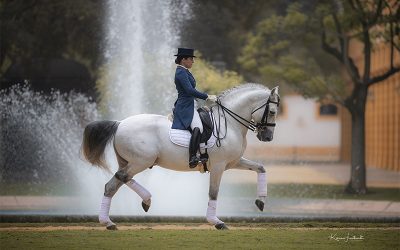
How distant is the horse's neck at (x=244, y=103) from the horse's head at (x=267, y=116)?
0.37 ft

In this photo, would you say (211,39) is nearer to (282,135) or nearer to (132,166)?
(282,135)

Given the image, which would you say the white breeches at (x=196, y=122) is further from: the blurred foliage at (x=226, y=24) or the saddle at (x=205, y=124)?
the blurred foliage at (x=226, y=24)

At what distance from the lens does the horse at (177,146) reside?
625 inches

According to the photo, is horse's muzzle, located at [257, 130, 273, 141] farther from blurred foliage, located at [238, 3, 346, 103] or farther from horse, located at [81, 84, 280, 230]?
blurred foliage, located at [238, 3, 346, 103]

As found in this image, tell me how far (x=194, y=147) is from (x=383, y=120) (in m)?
36.5

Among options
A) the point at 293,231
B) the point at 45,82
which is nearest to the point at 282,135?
the point at 45,82

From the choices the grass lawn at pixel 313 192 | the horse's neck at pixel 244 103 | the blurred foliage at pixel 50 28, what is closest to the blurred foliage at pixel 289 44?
the grass lawn at pixel 313 192

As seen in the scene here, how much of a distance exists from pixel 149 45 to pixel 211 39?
70.6ft

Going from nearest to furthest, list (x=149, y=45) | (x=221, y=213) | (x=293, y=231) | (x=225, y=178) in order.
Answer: (x=293, y=231) < (x=221, y=213) < (x=149, y=45) < (x=225, y=178)

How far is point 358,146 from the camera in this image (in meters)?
30.7

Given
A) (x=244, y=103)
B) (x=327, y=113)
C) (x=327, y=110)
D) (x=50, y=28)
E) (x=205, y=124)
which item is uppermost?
(x=327, y=110)

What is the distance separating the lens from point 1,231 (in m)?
16.7

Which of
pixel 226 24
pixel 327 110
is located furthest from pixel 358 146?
pixel 327 110

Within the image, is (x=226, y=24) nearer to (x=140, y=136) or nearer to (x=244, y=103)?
(x=244, y=103)
